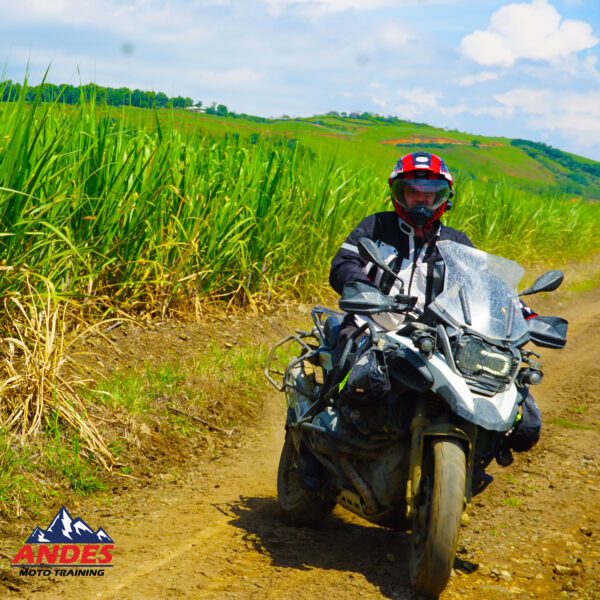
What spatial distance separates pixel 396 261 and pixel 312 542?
4.96ft

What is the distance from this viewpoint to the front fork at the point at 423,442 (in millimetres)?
2908

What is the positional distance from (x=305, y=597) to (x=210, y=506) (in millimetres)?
1235

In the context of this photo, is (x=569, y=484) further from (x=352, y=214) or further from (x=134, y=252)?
(x=352, y=214)

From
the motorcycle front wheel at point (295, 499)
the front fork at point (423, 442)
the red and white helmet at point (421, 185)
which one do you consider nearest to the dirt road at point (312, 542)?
the motorcycle front wheel at point (295, 499)

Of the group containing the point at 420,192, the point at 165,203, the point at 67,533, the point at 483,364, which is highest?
the point at 420,192

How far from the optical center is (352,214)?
8.84 metres

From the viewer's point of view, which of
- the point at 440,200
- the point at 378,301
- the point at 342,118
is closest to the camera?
the point at 378,301

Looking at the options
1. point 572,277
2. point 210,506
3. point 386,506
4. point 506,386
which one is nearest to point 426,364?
point 506,386

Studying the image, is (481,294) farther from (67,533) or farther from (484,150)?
(484,150)

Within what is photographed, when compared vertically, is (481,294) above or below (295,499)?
above

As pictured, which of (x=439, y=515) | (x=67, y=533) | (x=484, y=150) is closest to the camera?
(x=439, y=515)

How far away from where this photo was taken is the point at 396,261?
392 centimetres

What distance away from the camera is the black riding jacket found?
12.3 feet

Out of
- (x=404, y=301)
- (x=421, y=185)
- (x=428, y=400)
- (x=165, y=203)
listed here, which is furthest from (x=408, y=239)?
(x=165, y=203)
